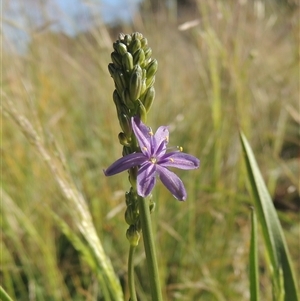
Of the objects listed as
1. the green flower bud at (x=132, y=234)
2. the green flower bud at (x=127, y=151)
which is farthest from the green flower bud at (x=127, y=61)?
the green flower bud at (x=132, y=234)

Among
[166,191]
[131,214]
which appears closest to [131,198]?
[131,214]

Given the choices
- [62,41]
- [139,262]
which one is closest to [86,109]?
[62,41]

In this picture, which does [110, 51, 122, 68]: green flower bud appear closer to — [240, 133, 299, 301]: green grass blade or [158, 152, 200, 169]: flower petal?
[158, 152, 200, 169]: flower petal

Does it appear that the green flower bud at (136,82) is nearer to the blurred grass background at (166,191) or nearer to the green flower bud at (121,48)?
the green flower bud at (121,48)

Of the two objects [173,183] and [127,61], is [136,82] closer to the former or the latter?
[127,61]

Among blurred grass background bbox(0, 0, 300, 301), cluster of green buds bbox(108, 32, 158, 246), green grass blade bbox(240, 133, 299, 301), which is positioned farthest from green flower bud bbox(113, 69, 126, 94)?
blurred grass background bbox(0, 0, 300, 301)
